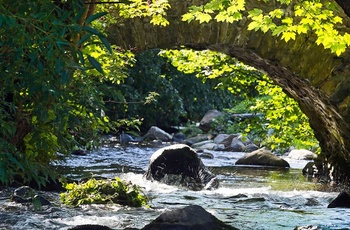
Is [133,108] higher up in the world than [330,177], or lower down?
higher up

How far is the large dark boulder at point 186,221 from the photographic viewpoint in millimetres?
5980

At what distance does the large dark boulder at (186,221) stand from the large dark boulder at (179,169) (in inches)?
204

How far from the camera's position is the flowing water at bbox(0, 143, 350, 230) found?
749 centimetres

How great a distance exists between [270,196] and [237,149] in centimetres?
1053

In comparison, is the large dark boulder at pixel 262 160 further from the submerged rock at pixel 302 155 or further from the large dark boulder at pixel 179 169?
the large dark boulder at pixel 179 169

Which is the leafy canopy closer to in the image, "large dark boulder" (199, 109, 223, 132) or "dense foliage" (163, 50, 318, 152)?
"dense foliage" (163, 50, 318, 152)

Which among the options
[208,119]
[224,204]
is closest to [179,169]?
[224,204]

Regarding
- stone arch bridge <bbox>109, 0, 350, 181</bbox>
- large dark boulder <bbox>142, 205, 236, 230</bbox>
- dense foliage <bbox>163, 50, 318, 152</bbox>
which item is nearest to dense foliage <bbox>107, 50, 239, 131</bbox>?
dense foliage <bbox>163, 50, 318, 152</bbox>

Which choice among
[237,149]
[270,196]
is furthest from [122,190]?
[237,149]

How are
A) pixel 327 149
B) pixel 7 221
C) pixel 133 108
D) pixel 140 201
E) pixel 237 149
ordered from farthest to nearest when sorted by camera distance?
pixel 133 108
pixel 237 149
pixel 327 149
pixel 140 201
pixel 7 221

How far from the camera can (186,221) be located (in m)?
6.02

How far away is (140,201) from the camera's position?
855cm

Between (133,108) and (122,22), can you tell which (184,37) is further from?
(133,108)

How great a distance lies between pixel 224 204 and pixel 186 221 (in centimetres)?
348
